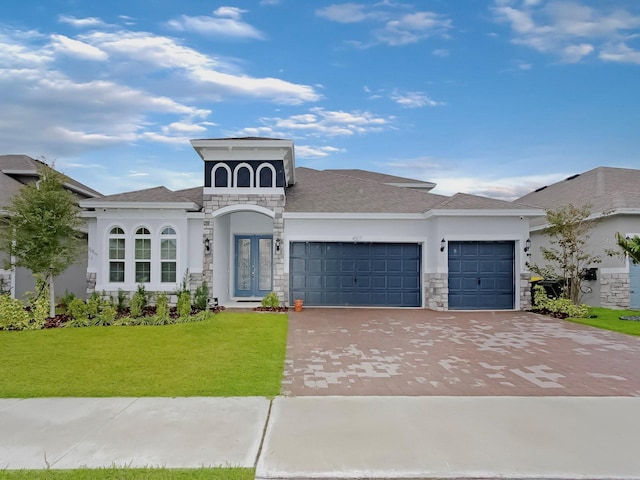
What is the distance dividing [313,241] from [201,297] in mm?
4595

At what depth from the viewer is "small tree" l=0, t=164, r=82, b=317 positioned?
1151 centimetres

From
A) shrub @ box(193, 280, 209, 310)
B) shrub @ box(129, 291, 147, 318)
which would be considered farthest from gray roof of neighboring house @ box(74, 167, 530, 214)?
shrub @ box(129, 291, 147, 318)

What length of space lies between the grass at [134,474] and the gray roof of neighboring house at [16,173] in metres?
16.2

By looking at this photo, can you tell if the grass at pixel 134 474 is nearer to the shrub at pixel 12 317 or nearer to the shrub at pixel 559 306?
the shrub at pixel 12 317

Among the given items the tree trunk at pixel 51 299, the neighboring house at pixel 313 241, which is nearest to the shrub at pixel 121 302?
the neighboring house at pixel 313 241

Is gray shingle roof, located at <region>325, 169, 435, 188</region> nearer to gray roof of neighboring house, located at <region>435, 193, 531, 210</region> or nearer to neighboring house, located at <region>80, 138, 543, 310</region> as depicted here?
neighboring house, located at <region>80, 138, 543, 310</region>

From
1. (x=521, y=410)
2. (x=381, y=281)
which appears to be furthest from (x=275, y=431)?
(x=381, y=281)

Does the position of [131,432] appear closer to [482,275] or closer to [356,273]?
[356,273]

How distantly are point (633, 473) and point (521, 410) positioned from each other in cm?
152

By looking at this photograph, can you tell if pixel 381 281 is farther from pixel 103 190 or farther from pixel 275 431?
pixel 103 190

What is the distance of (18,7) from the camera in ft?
34.7

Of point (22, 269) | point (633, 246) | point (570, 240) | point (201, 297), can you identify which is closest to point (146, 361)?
point (201, 297)

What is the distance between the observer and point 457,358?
8.02 metres

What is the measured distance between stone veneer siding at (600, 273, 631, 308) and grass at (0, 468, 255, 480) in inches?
653
